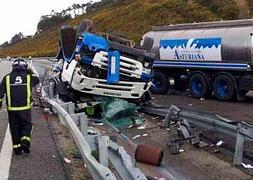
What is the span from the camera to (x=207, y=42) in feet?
60.7

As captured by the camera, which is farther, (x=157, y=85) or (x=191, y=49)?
(x=157, y=85)

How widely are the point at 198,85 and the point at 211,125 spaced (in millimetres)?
10513

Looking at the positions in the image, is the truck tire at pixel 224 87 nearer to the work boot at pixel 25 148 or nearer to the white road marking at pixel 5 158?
the white road marking at pixel 5 158

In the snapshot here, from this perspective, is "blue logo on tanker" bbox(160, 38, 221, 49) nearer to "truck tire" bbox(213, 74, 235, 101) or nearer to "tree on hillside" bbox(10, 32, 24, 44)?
"truck tire" bbox(213, 74, 235, 101)

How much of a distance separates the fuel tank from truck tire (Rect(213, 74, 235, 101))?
23.9 inches

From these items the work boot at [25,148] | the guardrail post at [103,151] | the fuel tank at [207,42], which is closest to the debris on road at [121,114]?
the work boot at [25,148]

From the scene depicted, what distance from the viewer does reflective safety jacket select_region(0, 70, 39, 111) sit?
28.8ft

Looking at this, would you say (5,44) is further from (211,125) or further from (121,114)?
(211,125)

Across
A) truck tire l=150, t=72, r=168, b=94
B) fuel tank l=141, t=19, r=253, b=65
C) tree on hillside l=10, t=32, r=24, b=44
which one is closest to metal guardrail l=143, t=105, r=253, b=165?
fuel tank l=141, t=19, r=253, b=65

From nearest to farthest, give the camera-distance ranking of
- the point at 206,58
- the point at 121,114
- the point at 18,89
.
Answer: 1. the point at 18,89
2. the point at 121,114
3. the point at 206,58

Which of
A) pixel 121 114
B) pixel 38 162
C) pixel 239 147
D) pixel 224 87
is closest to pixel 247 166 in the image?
A: pixel 239 147

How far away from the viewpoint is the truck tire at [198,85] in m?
18.9

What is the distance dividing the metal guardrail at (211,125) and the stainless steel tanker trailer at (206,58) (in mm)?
5619

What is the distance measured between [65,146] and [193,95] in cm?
1104
